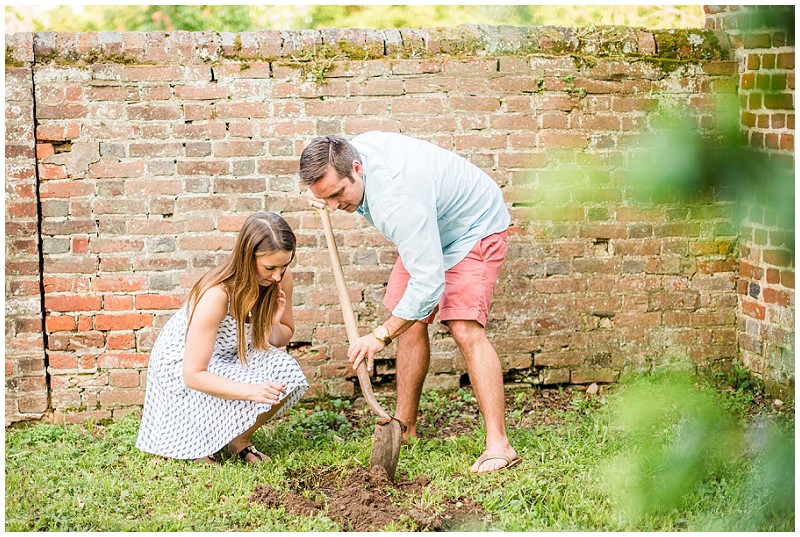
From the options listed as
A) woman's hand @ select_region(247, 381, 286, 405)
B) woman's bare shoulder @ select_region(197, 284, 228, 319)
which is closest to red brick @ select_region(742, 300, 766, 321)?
woman's hand @ select_region(247, 381, 286, 405)

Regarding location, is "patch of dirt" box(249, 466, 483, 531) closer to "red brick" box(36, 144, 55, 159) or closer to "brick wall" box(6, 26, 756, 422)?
"brick wall" box(6, 26, 756, 422)

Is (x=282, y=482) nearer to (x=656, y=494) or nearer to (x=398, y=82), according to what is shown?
(x=398, y=82)

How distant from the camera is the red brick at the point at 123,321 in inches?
151

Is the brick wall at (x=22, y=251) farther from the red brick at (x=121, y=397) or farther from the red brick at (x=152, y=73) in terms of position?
the red brick at (x=152, y=73)

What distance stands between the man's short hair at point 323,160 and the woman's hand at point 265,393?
2.83ft

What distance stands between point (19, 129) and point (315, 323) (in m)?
1.66

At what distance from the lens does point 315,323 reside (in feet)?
13.0

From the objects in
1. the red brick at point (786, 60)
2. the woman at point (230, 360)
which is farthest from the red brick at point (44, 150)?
the red brick at point (786, 60)

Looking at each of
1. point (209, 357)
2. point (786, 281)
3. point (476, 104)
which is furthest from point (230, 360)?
point (786, 281)

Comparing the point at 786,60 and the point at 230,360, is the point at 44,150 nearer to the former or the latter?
the point at 230,360

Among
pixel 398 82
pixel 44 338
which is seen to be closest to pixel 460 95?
pixel 398 82

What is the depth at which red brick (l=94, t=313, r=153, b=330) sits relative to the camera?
383 centimetres

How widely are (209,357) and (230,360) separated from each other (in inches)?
7.8

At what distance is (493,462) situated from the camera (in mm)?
3143
